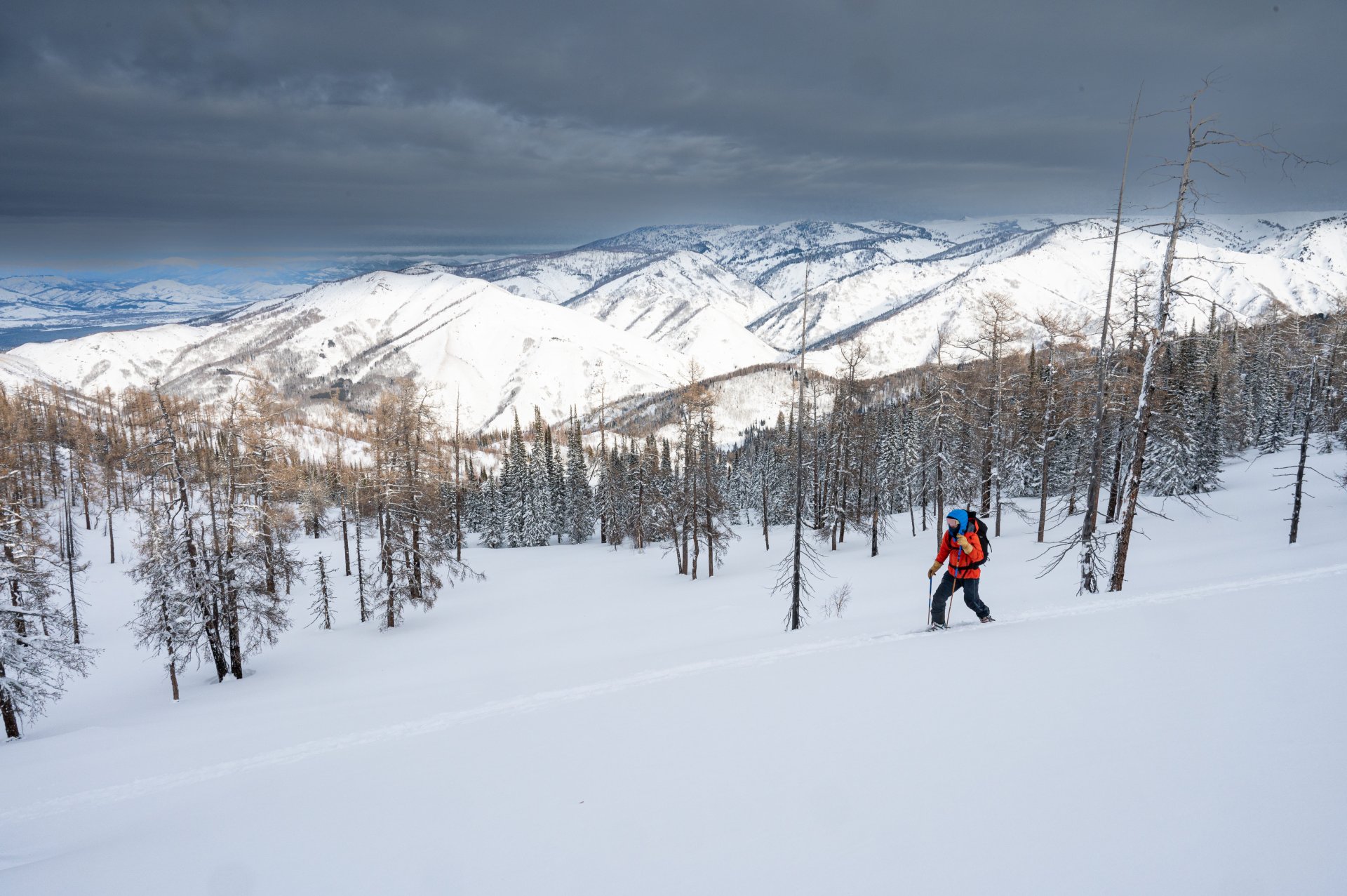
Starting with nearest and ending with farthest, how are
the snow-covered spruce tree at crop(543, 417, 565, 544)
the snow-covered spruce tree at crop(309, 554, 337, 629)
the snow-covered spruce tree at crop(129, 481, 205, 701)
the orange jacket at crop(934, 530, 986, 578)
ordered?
the orange jacket at crop(934, 530, 986, 578)
the snow-covered spruce tree at crop(129, 481, 205, 701)
the snow-covered spruce tree at crop(309, 554, 337, 629)
the snow-covered spruce tree at crop(543, 417, 565, 544)

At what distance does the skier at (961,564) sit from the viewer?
36.3 feet

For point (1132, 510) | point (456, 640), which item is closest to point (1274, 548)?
point (1132, 510)

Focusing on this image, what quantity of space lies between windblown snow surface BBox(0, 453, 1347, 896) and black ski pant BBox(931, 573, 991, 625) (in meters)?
0.69

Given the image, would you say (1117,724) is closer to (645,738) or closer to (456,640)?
(645,738)

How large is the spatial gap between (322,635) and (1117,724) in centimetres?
2951

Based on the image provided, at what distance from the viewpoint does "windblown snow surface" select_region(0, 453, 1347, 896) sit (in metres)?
4.41

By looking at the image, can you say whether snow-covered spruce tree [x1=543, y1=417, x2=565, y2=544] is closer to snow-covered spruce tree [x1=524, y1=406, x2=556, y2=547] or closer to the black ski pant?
snow-covered spruce tree [x1=524, y1=406, x2=556, y2=547]

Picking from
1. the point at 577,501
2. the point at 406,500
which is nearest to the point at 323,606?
the point at 406,500

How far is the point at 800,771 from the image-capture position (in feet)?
20.3

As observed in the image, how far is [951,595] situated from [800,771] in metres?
6.45

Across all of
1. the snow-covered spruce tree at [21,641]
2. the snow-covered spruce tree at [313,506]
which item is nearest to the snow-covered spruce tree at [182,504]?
the snow-covered spruce tree at [21,641]

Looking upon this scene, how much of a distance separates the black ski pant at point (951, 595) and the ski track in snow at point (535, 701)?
0.35m

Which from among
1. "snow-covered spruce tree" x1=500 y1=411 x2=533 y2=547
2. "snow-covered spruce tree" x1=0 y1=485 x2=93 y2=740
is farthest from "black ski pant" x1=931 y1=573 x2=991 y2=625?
"snow-covered spruce tree" x1=500 y1=411 x2=533 y2=547

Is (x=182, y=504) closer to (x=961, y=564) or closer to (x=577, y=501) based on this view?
(x=961, y=564)
